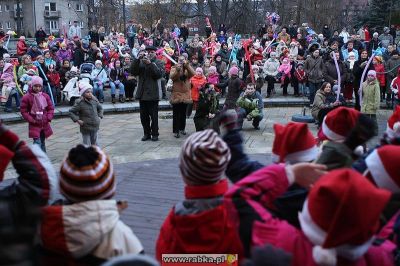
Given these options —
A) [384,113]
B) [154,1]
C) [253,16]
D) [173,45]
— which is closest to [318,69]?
[384,113]

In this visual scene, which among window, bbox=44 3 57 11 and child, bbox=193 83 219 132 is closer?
child, bbox=193 83 219 132

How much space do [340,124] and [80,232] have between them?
205 centimetres

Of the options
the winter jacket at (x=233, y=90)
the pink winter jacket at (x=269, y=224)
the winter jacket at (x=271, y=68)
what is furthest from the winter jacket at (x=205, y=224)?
the winter jacket at (x=271, y=68)

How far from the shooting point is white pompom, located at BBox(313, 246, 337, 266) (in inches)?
81.0

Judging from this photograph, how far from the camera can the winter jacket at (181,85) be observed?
10.7 metres

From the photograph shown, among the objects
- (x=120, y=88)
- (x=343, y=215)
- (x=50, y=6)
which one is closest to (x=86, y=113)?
(x=120, y=88)

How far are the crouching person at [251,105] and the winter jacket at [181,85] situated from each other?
149 cm

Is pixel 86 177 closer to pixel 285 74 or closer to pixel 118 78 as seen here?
pixel 118 78

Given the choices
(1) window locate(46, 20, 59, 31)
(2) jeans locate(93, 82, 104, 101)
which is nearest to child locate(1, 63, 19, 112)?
(2) jeans locate(93, 82, 104, 101)

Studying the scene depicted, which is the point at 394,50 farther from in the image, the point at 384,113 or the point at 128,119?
the point at 128,119

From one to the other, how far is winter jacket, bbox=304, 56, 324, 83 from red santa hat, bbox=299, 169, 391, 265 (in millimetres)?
12614

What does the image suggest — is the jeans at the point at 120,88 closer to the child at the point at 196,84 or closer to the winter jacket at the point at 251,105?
the child at the point at 196,84

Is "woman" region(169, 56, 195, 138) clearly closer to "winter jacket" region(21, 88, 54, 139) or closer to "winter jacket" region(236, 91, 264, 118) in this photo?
"winter jacket" region(236, 91, 264, 118)

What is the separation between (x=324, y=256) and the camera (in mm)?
2061
